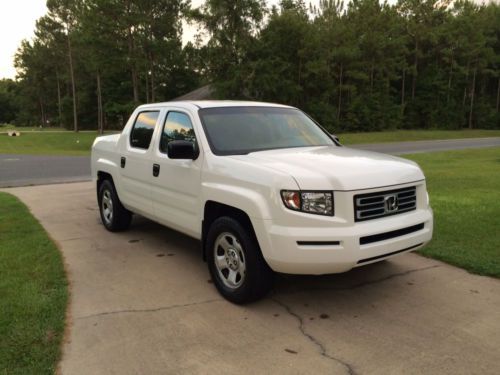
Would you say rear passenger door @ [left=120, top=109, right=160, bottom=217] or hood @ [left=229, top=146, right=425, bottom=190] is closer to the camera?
hood @ [left=229, top=146, right=425, bottom=190]

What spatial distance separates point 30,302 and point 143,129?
2.58 metres

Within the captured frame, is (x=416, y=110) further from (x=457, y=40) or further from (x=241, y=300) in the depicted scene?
(x=241, y=300)

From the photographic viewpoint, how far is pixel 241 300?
162 inches

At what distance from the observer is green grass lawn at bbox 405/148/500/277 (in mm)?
5236

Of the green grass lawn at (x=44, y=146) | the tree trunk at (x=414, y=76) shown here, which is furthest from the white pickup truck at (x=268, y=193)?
the tree trunk at (x=414, y=76)

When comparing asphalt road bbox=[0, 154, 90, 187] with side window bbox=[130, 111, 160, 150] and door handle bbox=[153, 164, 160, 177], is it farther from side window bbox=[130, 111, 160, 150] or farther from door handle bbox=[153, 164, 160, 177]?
door handle bbox=[153, 164, 160, 177]

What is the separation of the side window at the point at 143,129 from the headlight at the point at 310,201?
2550mm

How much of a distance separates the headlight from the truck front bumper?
5.9 inches

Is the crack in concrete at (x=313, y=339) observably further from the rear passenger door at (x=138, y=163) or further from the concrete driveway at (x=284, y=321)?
the rear passenger door at (x=138, y=163)

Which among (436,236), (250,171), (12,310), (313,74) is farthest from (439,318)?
(313,74)

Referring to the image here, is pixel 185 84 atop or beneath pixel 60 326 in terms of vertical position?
atop

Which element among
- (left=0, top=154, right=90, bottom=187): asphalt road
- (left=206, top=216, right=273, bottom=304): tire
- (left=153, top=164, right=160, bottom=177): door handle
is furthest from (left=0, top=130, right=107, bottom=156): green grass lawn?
(left=206, top=216, right=273, bottom=304): tire

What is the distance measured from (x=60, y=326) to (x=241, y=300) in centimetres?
149

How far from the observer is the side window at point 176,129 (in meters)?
4.92
